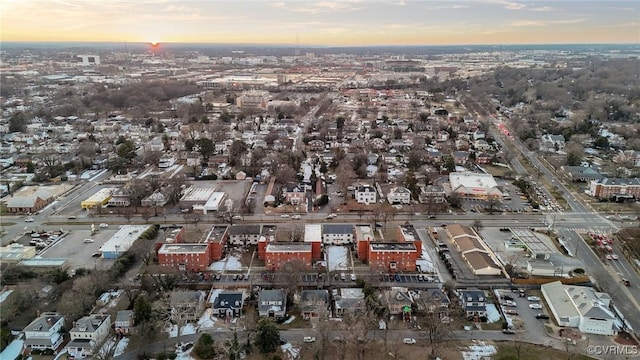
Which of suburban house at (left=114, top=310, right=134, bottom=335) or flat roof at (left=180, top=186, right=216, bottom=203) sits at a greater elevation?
flat roof at (left=180, top=186, right=216, bottom=203)

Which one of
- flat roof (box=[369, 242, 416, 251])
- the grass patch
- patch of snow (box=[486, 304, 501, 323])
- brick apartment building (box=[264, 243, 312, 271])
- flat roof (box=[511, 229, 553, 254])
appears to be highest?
flat roof (box=[369, 242, 416, 251])

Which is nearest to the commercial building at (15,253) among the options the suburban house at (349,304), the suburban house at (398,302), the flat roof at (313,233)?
the flat roof at (313,233)

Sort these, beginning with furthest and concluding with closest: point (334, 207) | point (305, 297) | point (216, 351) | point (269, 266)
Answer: point (334, 207) < point (269, 266) < point (305, 297) < point (216, 351)

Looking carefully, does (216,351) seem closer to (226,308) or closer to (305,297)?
(226,308)

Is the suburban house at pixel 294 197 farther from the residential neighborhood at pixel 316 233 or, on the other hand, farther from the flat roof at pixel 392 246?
the flat roof at pixel 392 246

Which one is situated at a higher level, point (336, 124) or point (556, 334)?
point (336, 124)

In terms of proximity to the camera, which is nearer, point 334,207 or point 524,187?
point 334,207

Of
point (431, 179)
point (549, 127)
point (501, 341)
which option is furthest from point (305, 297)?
point (549, 127)

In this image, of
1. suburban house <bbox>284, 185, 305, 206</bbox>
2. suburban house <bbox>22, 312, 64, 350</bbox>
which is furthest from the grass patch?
suburban house <bbox>284, 185, 305, 206</bbox>

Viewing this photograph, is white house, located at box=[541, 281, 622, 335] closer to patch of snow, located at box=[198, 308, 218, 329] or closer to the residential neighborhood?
the residential neighborhood
